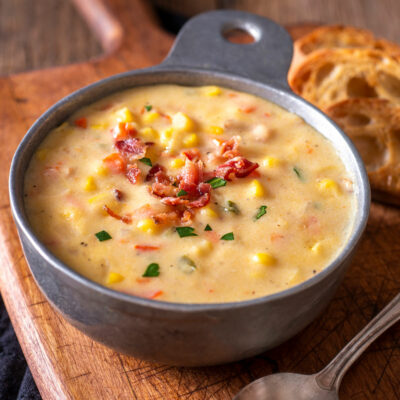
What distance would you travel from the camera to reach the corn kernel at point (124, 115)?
309 centimetres

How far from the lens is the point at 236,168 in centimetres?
279

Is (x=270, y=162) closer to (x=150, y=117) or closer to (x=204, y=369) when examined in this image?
(x=150, y=117)

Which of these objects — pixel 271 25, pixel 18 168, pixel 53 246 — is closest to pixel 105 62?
pixel 271 25

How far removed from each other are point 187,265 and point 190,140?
0.82m

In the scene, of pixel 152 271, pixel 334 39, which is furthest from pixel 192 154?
pixel 334 39

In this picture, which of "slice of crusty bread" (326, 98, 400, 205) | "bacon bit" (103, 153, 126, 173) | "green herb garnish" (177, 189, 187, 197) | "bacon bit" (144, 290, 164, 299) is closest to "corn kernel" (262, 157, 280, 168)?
"green herb garnish" (177, 189, 187, 197)

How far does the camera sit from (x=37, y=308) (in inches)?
111

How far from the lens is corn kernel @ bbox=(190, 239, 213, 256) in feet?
7.91

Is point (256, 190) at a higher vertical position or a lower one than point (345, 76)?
higher

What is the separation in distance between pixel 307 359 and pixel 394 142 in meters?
1.52

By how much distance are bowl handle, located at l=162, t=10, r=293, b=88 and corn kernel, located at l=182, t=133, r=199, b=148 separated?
0.54 metres

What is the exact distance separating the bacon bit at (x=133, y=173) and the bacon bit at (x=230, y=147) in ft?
1.39

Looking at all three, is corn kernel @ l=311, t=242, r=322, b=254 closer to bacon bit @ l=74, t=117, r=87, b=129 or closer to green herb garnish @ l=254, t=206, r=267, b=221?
green herb garnish @ l=254, t=206, r=267, b=221

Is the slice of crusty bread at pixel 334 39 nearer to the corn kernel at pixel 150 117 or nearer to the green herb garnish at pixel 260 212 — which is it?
the corn kernel at pixel 150 117
